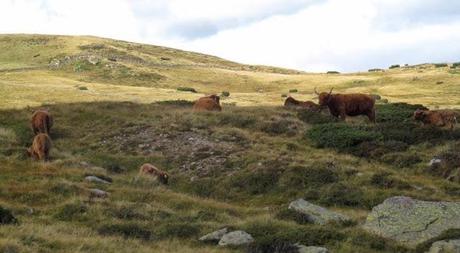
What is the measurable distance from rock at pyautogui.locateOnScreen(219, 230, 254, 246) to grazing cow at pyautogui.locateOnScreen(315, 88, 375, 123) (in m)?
17.9

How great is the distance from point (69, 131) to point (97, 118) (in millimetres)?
2358

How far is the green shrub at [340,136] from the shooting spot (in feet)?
86.7

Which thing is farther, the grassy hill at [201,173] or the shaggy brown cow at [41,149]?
the shaggy brown cow at [41,149]

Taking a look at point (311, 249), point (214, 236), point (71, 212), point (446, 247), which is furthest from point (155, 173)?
point (446, 247)

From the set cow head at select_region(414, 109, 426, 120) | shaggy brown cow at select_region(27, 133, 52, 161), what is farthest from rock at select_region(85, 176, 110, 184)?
cow head at select_region(414, 109, 426, 120)

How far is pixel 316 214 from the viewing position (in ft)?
55.0

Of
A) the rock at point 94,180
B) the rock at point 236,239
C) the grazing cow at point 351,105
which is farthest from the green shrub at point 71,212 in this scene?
the grazing cow at point 351,105

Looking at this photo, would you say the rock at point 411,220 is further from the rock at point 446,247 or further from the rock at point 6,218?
the rock at point 6,218

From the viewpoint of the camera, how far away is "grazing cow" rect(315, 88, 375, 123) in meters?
31.0

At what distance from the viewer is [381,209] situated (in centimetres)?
1611

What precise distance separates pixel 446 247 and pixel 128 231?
700 centimetres

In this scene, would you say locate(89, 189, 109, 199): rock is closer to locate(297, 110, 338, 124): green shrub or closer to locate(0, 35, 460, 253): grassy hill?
locate(0, 35, 460, 253): grassy hill

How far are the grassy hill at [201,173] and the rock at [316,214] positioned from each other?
38 centimetres

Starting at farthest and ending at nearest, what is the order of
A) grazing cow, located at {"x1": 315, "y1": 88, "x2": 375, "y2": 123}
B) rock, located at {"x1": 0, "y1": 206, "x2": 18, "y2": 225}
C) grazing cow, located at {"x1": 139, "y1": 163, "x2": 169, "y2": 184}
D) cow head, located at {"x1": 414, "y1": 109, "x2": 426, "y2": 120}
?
grazing cow, located at {"x1": 315, "y1": 88, "x2": 375, "y2": 123}, cow head, located at {"x1": 414, "y1": 109, "x2": 426, "y2": 120}, grazing cow, located at {"x1": 139, "y1": 163, "x2": 169, "y2": 184}, rock, located at {"x1": 0, "y1": 206, "x2": 18, "y2": 225}
